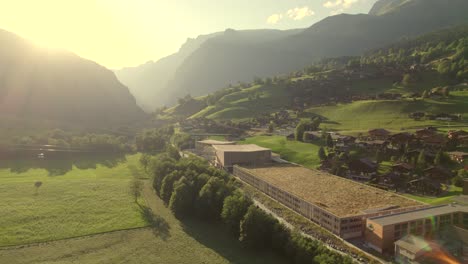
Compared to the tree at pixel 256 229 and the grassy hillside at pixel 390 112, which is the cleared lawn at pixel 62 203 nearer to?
the tree at pixel 256 229

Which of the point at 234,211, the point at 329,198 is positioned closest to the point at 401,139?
the point at 329,198

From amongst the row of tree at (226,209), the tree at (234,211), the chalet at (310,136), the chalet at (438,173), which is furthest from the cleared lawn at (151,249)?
the chalet at (310,136)

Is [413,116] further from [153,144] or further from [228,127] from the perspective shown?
[153,144]

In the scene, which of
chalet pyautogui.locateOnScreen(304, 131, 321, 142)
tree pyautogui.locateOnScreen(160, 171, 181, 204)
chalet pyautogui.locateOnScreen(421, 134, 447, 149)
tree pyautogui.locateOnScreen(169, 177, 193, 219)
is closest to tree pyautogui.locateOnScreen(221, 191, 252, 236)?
tree pyautogui.locateOnScreen(169, 177, 193, 219)

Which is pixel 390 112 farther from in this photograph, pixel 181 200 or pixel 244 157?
pixel 181 200

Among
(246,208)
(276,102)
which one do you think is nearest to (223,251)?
(246,208)

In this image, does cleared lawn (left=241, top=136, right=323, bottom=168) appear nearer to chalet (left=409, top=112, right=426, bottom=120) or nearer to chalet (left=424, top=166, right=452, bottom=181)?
chalet (left=424, top=166, right=452, bottom=181)
